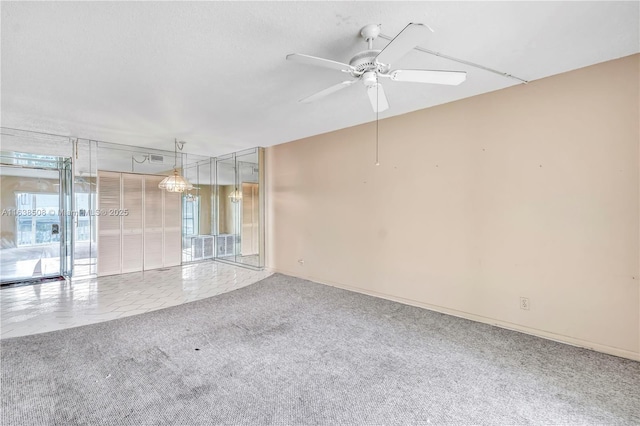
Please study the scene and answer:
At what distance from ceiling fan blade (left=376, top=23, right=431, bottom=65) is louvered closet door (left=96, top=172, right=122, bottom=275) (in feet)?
19.4

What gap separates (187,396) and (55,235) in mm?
5726

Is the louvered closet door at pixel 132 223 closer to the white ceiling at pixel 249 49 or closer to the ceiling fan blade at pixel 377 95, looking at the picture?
the white ceiling at pixel 249 49

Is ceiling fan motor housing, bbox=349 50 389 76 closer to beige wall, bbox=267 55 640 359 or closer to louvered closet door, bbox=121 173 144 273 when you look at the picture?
beige wall, bbox=267 55 640 359

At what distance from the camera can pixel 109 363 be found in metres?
2.50

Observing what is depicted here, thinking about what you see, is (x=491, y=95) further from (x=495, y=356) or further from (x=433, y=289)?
(x=495, y=356)

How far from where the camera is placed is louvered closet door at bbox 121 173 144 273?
233 inches

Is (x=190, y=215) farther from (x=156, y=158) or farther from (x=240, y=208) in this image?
(x=156, y=158)

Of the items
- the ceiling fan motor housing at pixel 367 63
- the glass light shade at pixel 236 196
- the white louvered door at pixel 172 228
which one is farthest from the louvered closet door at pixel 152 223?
the ceiling fan motor housing at pixel 367 63

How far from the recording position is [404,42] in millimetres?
1667

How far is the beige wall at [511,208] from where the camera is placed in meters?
2.63

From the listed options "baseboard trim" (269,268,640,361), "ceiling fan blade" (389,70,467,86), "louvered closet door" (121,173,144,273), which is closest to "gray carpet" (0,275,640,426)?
"baseboard trim" (269,268,640,361)

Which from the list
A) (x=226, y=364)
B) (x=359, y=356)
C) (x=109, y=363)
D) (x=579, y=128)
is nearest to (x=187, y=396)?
(x=226, y=364)

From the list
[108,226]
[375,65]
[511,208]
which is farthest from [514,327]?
[108,226]

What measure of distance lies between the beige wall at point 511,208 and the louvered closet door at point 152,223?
4.09m
